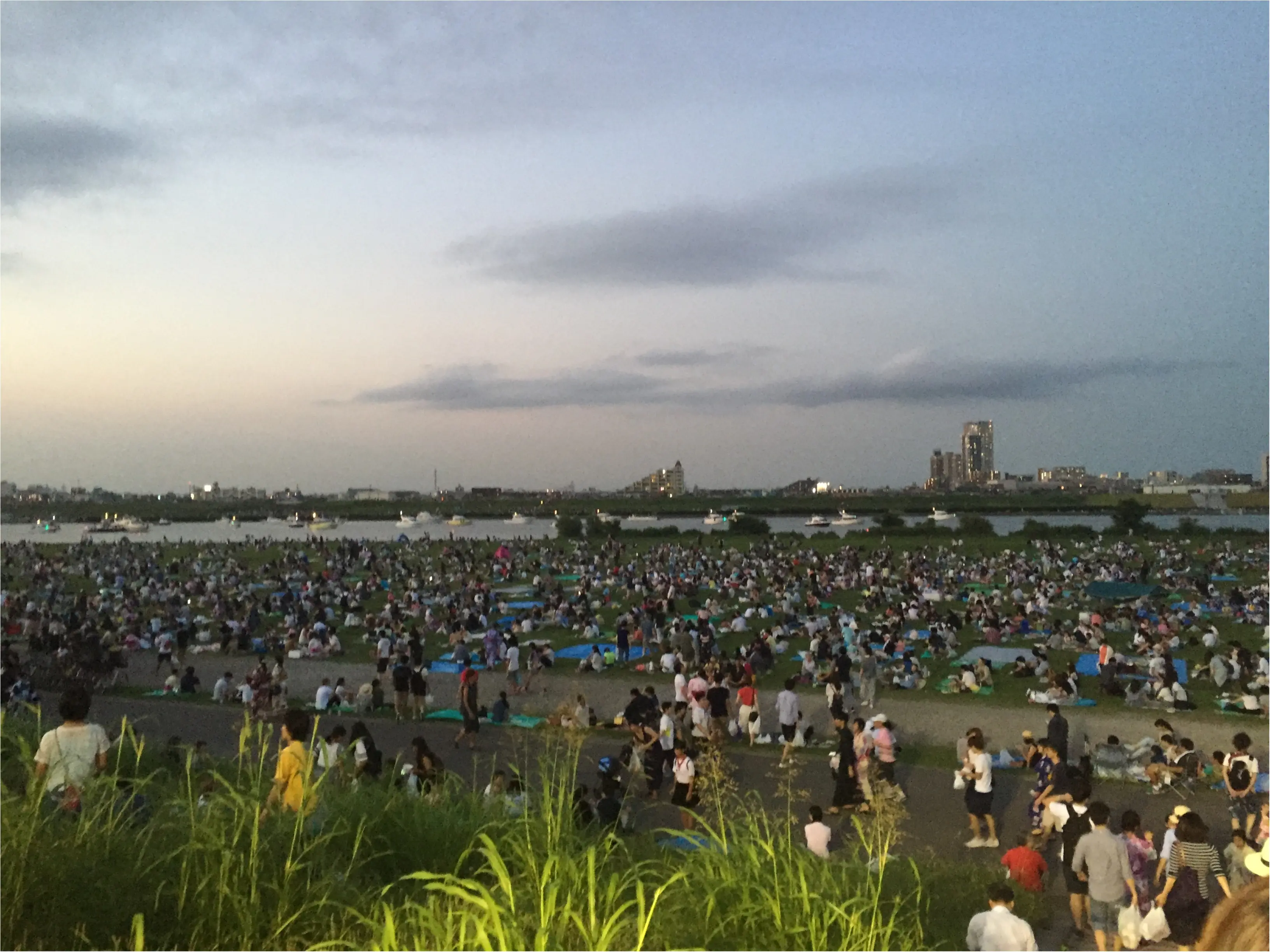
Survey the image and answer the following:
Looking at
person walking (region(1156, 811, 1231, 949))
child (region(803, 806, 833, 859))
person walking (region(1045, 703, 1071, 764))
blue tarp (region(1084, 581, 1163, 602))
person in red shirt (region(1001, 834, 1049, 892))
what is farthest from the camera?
blue tarp (region(1084, 581, 1163, 602))

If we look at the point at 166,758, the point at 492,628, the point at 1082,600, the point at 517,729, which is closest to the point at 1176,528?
the point at 1082,600

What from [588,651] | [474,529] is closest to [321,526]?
[474,529]

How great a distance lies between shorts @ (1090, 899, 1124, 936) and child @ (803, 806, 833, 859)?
84.0 inches

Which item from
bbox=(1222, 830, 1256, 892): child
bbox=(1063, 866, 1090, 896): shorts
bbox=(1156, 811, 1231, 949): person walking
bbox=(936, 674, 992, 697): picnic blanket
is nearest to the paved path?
bbox=(1063, 866, 1090, 896): shorts

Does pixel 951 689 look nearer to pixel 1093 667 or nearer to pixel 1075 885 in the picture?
pixel 1093 667

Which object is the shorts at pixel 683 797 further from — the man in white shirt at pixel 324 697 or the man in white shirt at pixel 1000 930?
the man in white shirt at pixel 324 697

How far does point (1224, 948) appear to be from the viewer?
1.63 meters

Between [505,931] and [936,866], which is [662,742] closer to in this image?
[936,866]

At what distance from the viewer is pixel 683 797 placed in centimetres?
1042

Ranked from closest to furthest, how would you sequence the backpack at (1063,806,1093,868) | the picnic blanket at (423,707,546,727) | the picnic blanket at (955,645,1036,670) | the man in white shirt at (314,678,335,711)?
the backpack at (1063,806,1093,868) < the picnic blanket at (423,707,546,727) < the man in white shirt at (314,678,335,711) < the picnic blanket at (955,645,1036,670)

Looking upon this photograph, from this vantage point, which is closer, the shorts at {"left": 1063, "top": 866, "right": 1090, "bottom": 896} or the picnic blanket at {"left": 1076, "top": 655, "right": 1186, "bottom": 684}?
the shorts at {"left": 1063, "top": 866, "right": 1090, "bottom": 896}

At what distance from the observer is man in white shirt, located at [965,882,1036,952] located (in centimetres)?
536

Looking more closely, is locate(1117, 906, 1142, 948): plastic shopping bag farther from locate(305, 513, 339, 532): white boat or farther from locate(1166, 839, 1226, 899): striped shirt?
locate(305, 513, 339, 532): white boat

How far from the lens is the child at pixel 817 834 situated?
7.98 m
